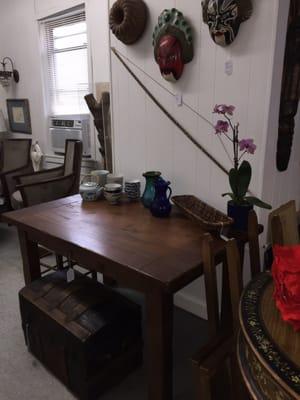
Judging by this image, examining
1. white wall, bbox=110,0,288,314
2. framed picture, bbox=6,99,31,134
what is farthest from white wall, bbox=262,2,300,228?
framed picture, bbox=6,99,31,134

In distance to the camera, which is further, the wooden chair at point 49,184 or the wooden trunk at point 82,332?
the wooden chair at point 49,184

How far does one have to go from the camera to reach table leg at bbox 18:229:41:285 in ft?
5.80

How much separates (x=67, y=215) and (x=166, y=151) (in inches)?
28.0

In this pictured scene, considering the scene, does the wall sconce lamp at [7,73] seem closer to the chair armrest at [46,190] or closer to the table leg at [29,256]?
the chair armrest at [46,190]

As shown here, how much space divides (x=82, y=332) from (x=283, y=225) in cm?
99

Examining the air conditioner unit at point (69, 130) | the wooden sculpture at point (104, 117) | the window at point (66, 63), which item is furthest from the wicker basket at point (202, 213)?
the window at point (66, 63)

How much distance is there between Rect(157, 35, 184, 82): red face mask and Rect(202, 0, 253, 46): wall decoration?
0.20m

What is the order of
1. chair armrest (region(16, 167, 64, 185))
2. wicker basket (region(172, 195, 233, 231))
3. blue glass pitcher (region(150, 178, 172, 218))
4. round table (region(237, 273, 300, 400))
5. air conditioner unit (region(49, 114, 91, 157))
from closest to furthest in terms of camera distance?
round table (region(237, 273, 300, 400))
wicker basket (region(172, 195, 233, 231))
blue glass pitcher (region(150, 178, 172, 218))
chair armrest (region(16, 167, 64, 185))
air conditioner unit (region(49, 114, 91, 157))

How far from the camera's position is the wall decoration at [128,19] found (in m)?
1.82

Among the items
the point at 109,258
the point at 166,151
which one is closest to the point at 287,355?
the point at 109,258

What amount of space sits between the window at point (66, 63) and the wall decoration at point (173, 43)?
5.69 feet

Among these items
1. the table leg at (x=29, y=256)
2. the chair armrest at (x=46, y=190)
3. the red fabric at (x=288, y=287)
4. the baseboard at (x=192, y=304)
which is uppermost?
the red fabric at (x=288, y=287)

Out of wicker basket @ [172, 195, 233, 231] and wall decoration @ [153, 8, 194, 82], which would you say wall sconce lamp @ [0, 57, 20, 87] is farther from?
wicker basket @ [172, 195, 233, 231]

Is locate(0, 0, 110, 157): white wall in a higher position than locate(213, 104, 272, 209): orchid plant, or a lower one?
higher
